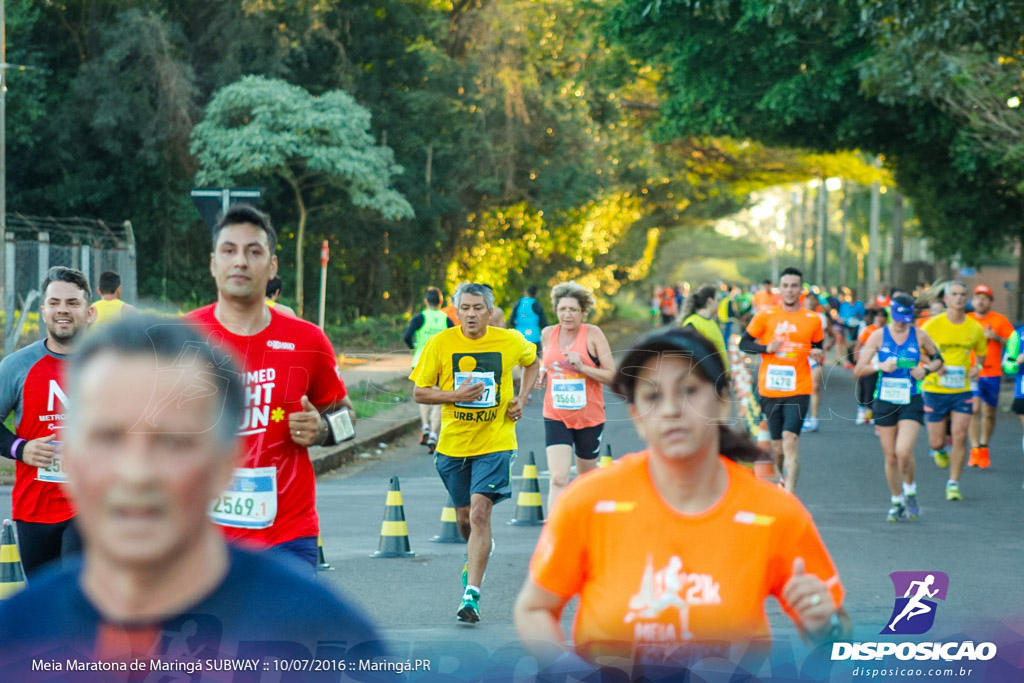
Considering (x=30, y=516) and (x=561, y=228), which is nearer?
(x=30, y=516)

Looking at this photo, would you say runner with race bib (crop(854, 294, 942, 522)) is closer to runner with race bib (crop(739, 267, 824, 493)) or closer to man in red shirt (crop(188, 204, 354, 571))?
runner with race bib (crop(739, 267, 824, 493))

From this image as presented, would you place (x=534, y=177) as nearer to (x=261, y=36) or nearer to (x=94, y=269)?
(x=261, y=36)

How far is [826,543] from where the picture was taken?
387 inches

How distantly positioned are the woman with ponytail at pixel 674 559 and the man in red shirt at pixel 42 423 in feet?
10.7

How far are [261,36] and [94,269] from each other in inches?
402

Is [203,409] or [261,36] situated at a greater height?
[261,36]

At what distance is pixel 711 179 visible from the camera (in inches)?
1921

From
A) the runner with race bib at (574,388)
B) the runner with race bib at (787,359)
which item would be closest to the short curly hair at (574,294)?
the runner with race bib at (574,388)

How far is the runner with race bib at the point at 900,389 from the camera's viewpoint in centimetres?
1094

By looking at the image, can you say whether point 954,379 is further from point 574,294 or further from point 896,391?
point 574,294

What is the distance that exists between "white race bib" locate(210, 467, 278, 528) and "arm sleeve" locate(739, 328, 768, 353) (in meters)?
7.21

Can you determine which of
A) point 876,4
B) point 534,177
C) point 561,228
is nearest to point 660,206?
point 561,228

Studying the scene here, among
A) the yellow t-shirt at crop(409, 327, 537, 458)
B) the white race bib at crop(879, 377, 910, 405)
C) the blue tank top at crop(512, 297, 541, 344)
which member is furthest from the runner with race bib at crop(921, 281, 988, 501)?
the blue tank top at crop(512, 297, 541, 344)

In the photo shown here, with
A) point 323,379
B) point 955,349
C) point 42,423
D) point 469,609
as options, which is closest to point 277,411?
point 323,379
